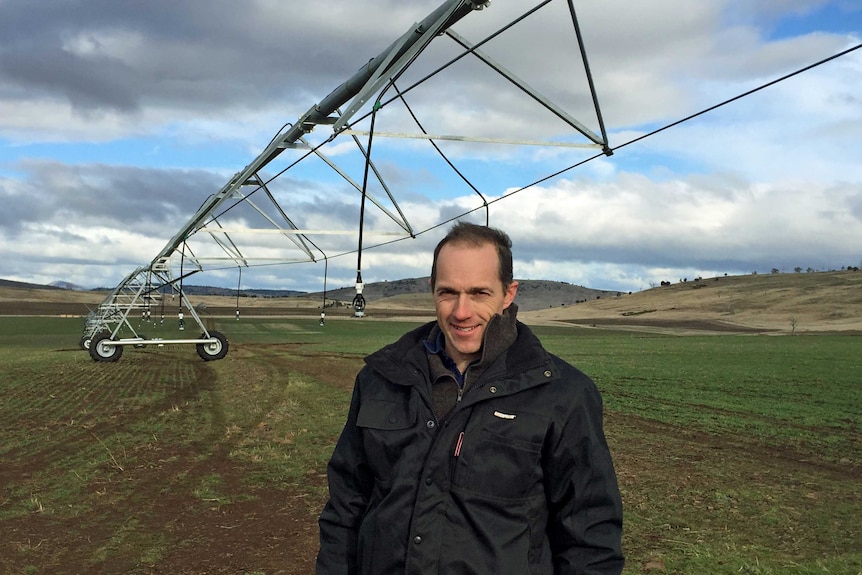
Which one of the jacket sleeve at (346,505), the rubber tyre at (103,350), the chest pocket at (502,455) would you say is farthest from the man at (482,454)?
the rubber tyre at (103,350)

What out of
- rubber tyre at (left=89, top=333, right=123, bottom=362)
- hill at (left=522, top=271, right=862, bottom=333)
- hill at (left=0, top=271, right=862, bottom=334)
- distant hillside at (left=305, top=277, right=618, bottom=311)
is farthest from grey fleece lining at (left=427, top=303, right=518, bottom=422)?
distant hillside at (left=305, top=277, right=618, bottom=311)

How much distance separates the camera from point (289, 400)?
Result: 15953 millimetres

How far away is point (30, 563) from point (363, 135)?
5354 mm

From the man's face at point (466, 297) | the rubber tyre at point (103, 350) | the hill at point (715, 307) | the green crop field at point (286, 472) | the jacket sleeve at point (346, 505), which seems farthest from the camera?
the hill at point (715, 307)

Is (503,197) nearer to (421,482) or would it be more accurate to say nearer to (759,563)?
(759,563)

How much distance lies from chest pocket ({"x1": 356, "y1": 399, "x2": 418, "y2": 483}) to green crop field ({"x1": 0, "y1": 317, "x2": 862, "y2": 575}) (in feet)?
13.0

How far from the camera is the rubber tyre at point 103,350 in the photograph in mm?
25234

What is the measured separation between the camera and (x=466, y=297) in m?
2.75

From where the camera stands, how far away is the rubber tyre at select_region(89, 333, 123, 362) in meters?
25.2

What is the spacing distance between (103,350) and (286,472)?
18.3 meters

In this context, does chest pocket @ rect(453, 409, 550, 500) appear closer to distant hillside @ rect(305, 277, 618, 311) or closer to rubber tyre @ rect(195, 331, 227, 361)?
rubber tyre @ rect(195, 331, 227, 361)

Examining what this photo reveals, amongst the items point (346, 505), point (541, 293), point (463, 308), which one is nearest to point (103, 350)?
point (346, 505)

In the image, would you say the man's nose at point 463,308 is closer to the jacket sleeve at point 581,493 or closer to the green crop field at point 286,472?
the jacket sleeve at point 581,493

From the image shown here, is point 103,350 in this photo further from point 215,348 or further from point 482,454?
point 482,454
